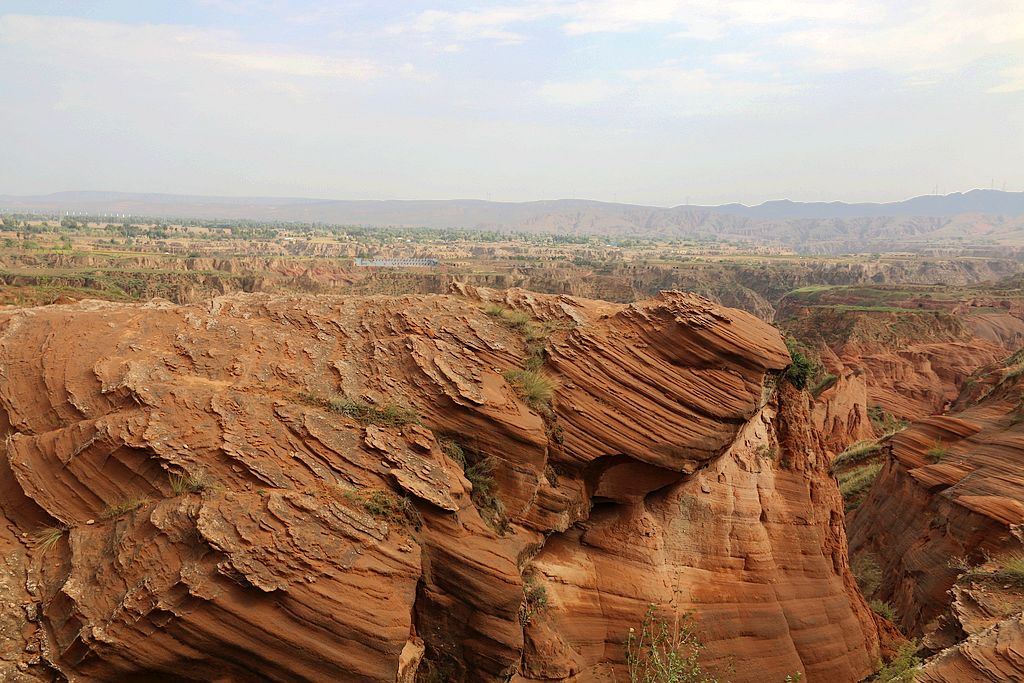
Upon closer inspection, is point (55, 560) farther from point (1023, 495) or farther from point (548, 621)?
point (1023, 495)

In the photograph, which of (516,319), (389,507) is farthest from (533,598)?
(516,319)

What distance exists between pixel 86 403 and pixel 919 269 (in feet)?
571

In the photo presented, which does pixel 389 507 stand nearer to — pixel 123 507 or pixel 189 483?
pixel 189 483

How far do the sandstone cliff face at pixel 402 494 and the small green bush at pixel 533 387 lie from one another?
0.15 m

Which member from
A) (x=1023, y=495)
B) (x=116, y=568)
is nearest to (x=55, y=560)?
(x=116, y=568)

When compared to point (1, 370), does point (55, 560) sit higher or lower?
lower

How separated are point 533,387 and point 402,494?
9.88 feet

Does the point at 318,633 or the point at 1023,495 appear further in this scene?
the point at 1023,495

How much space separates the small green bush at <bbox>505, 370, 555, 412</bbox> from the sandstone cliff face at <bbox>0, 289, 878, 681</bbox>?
15 cm

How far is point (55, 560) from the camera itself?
24.6 ft

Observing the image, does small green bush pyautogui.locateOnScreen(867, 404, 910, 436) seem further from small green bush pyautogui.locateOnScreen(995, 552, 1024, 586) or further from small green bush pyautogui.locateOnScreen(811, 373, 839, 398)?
small green bush pyautogui.locateOnScreen(995, 552, 1024, 586)

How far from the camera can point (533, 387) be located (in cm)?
1065

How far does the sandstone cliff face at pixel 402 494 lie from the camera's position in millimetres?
7156

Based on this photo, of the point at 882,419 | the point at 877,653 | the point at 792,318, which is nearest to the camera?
the point at 877,653
